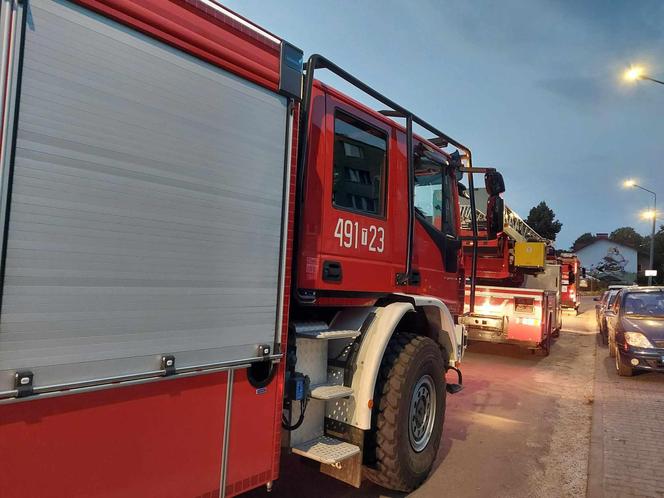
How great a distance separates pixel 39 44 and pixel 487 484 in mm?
4376

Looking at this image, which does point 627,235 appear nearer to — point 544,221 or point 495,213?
point 544,221

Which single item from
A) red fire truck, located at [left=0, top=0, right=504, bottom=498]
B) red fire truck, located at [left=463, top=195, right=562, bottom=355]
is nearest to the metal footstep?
red fire truck, located at [left=0, top=0, right=504, bottom=498]

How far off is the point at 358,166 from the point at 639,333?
290 inches

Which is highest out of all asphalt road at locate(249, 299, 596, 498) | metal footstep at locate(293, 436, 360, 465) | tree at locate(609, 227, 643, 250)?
tree at locate(609, 227, 643, 250)

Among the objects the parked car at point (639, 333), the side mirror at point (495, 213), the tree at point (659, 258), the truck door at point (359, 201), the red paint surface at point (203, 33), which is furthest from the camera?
the tree at point (659, 258)

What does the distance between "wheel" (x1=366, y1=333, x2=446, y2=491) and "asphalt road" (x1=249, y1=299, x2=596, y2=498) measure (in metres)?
0.36

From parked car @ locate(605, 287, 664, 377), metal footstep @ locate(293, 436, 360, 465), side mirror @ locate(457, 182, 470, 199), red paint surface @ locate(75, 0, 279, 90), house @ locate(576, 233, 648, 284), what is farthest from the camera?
house @ locate(576, 233, 648, 284)

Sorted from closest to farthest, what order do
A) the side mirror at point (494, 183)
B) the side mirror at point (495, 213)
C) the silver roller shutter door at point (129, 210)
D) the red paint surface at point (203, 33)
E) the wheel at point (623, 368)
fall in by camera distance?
1. the silver roller shutter door at point (129, 210)
2. the red paint surface at point (203, 33)
3. the side mirror at point (494, 183)
4. the side mirror at point (495, 213)
5. the wheel at point (623, 368)

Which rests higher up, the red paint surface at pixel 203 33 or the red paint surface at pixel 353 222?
the red paint surface at pixel 203 33

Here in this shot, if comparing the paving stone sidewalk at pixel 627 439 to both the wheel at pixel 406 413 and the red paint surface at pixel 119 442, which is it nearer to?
the wheel at pixel 406 413

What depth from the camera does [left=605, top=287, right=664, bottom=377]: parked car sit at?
8312 millimetres

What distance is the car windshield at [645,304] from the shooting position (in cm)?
902

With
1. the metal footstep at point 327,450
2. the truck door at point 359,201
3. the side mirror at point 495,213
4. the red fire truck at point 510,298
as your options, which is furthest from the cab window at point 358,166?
the red fire truck at point 510,298

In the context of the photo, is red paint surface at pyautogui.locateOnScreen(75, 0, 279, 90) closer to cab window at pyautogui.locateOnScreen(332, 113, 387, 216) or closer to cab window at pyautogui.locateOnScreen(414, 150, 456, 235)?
cab window at pyautogui.locateOnScreen(332, 113, 387, 216)
